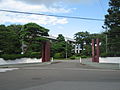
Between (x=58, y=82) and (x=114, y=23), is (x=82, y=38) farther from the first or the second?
(x=58, y=82)

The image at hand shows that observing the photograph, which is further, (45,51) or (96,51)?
(45,51)

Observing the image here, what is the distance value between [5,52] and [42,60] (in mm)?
8784

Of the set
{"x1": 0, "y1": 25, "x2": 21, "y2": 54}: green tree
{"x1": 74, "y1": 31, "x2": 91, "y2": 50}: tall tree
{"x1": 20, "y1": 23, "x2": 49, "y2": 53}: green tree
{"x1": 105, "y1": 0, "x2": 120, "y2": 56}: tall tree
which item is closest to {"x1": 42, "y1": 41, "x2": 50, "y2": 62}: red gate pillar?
{"x1": 0, "y1": 25, "x2": 21, "y2": 54}: green tree

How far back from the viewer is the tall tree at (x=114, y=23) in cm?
4022

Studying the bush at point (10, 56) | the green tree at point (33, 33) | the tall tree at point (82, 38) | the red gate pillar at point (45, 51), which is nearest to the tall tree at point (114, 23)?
the red gate pillar at point (45, 51)

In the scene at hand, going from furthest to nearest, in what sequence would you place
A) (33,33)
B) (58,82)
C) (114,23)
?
(33,33) → (114,23) → (58,82)

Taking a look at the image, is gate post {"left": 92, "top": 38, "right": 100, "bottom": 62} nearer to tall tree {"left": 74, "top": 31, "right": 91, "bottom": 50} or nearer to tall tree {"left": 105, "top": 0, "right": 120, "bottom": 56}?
tall tree {"left": 105, "top": 0, "right": 120, "bottom": 56}

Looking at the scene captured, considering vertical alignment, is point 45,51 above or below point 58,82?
above

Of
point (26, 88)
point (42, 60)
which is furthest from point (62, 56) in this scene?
point (26, 88)

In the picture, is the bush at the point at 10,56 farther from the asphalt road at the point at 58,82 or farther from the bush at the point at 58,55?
the bush at the point at 58,55

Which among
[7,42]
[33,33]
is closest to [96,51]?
[33,33]

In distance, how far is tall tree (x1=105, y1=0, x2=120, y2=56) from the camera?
132 feet

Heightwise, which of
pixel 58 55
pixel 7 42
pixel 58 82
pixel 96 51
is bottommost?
pixel 58 82

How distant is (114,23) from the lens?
41250 mm
